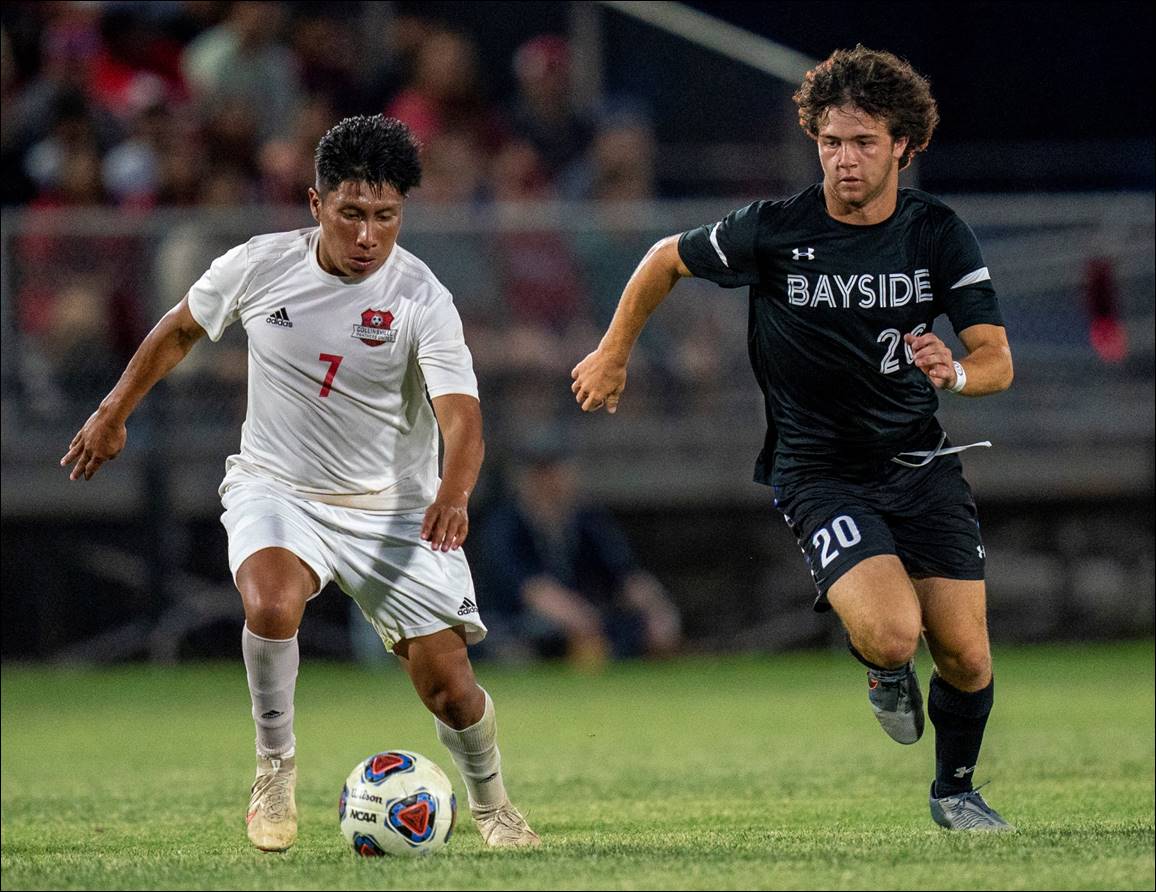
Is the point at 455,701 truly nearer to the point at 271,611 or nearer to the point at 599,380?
the point at 271,611

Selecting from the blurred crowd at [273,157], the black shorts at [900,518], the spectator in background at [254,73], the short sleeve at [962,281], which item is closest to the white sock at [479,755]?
the black shorts at [900,518]

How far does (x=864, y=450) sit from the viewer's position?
655 centimetres

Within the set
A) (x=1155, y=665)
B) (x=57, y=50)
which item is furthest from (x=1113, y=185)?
(x=57, y=50)

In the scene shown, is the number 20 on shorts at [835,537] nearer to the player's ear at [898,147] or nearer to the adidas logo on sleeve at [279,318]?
the player's ear at [898,147]

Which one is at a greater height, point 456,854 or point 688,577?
point 456,854

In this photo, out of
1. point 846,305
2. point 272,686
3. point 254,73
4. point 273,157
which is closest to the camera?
point 272,686

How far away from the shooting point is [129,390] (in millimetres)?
6484

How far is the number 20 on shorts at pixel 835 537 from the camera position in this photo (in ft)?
20.8

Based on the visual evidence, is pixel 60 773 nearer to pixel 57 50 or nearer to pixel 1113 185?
pixel 57 50

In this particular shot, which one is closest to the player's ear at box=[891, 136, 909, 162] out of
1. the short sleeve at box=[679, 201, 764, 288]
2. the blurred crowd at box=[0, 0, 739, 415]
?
the short sleeve at box=[679, 201, 764, 288]

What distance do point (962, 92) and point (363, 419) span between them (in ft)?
38.6

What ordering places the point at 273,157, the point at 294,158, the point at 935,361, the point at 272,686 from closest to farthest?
the point at 935,361, the point at 272,686, the point at 294,158, the point at 273,157

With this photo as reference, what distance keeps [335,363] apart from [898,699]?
222 cm

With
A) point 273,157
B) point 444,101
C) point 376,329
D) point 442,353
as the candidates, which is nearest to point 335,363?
point 376,329
